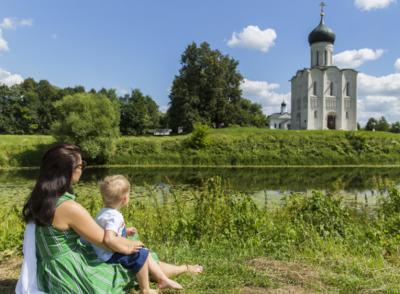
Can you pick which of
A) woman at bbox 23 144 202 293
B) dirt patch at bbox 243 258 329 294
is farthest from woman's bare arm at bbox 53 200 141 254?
dirt patch at bbox 243 258 329 294

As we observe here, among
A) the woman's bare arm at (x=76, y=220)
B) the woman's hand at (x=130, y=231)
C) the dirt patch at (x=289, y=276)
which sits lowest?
the dirt patch at (x=289, y=276)

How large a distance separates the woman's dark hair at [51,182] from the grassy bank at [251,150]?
32.7 m

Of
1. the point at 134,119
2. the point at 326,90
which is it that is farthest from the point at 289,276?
the point at 134,119

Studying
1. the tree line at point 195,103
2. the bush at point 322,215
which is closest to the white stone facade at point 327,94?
the tree line at point 195,103

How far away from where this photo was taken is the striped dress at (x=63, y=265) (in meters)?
3.05

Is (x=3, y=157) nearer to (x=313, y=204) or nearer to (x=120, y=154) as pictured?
(x=120, y=154)

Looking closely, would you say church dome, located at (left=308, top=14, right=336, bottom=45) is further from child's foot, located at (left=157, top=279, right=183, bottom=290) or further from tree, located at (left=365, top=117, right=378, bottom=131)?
child's foot, located at (left=157, top=279, right=183, bottom=290)

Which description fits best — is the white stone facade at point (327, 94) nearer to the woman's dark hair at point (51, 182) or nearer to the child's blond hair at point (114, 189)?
the child's blond hair at point (114, 189)

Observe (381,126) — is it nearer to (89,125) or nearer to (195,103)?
(195,103)

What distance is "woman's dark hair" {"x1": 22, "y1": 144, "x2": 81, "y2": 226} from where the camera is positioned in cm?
291

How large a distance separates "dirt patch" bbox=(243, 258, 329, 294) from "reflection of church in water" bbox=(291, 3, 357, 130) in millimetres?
50004

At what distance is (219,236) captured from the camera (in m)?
5.68

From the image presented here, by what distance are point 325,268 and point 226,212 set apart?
2.04 m

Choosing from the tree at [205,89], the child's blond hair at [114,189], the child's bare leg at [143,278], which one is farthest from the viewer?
the tree at [205,89]
